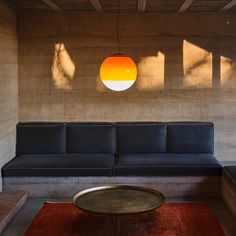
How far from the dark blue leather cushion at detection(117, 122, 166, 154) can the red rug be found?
119 cm

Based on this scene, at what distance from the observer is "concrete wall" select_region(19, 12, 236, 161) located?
588 cm

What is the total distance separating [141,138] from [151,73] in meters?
0.92

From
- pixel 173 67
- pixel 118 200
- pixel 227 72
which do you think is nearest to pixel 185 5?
pixel 173 67

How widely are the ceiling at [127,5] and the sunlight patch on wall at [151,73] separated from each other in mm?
660

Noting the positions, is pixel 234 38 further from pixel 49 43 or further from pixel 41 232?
pixel 41 232

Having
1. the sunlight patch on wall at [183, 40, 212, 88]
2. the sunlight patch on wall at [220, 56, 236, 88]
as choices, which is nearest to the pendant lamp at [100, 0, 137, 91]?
the sunlight patch on wall at [183, 40, 212, 88]

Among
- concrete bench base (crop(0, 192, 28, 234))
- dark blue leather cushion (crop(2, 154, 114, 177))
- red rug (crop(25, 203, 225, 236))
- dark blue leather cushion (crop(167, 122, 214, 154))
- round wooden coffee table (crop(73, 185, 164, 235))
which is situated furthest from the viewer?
dark blue leather cushion (crop(167, 122, 214, 154))

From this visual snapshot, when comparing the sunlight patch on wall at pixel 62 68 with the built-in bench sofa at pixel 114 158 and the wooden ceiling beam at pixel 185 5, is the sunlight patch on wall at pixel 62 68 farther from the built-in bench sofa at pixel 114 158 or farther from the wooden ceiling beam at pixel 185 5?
the wooden ceiling beam at pixel 185 5

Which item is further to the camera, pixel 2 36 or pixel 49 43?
pixel 49 43

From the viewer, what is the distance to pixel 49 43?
590 cm

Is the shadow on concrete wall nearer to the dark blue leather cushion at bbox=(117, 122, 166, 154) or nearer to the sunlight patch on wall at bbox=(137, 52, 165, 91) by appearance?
the sunlight patch on wall at bbox=(137, 52, 165, 91)

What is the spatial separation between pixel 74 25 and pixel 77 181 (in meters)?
2.14

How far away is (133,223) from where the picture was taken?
13.7 feet

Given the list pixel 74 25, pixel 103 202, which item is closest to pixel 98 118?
pixel 74 25
